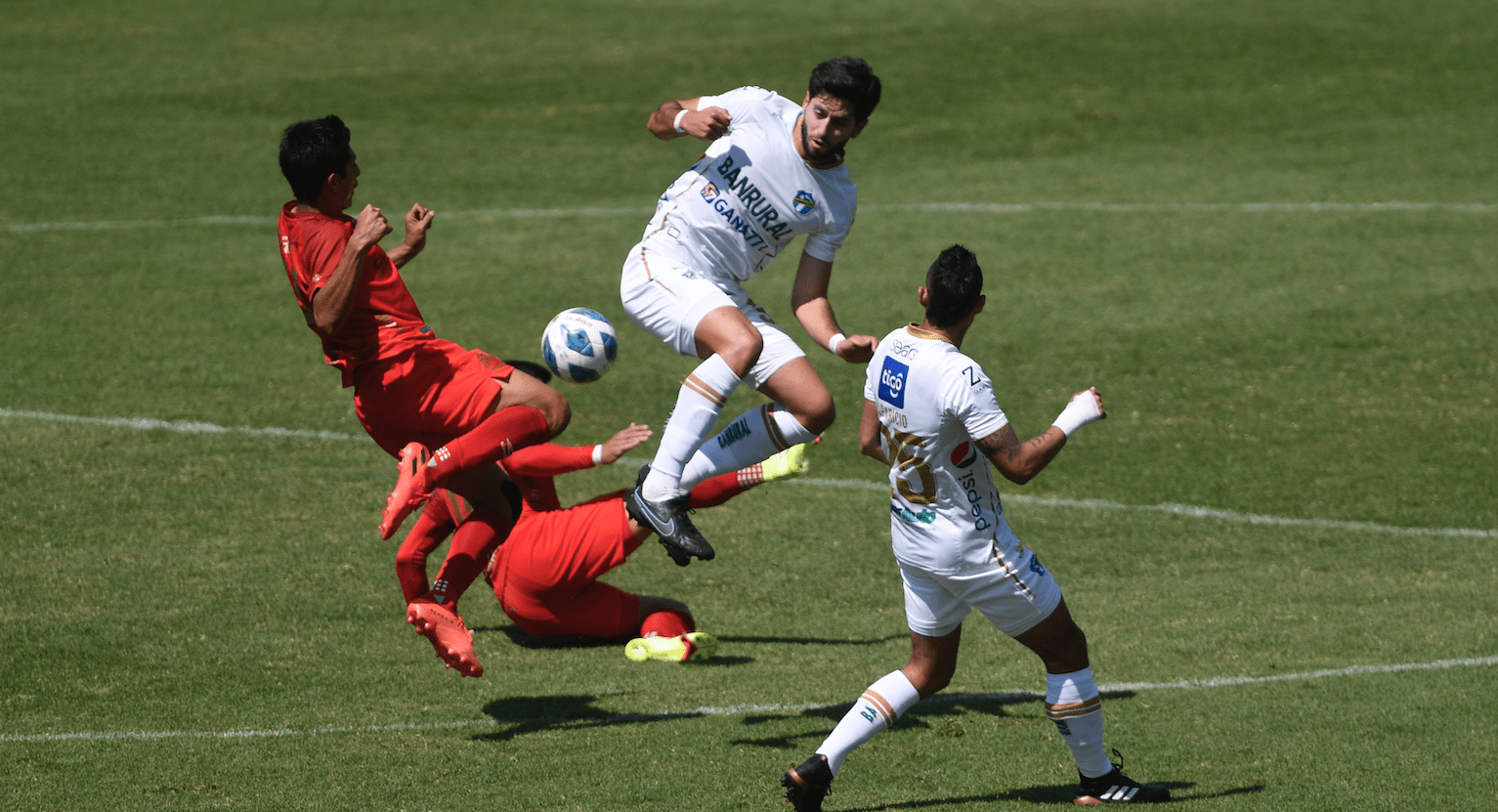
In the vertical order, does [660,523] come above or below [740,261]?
below

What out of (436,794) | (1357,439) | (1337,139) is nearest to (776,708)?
(436,794)

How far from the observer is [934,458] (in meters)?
5.92

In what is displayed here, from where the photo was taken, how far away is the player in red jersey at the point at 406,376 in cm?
715

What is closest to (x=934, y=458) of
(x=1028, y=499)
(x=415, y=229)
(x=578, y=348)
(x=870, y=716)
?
(x=870, y=716)

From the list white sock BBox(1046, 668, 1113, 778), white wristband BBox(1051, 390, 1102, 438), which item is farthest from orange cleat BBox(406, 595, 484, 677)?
white wristband BBox(1051, 390, 1102, 438)

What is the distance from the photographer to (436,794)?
6.39 metres

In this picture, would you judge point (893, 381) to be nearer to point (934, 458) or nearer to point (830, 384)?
Answer: point (934, 458)

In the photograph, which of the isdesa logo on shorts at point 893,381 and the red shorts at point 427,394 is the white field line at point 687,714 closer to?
the red shorts at point 427,394

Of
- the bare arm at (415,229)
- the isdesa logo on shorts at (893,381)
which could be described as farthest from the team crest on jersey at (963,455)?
the bare arm at (415,229)

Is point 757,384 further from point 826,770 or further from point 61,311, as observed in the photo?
point 61,311

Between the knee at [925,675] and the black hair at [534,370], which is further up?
the black hair at [534,370]

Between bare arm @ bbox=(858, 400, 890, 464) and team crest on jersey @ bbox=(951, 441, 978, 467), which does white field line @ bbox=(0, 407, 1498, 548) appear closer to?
bare arm @ bbox=(858, 400, 890, 464)

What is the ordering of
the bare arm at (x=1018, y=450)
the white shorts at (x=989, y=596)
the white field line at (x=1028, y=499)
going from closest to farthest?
the bare arm at (x=1018, y=450) → the white shorts at (x=989, y=596) → the white field line at (x=1028, y=499)

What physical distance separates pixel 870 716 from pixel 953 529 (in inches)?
32.7
